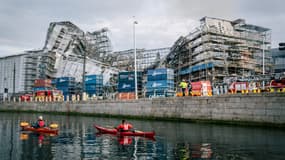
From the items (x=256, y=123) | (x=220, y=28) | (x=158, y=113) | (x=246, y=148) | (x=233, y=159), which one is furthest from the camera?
(x=220, y=28)

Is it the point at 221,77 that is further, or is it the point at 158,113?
the point at 221,77

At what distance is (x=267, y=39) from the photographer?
7675 centimetres

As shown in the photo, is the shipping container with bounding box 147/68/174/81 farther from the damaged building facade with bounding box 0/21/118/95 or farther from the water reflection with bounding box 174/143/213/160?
the damaged building facade with bounding box 0/21/118/95

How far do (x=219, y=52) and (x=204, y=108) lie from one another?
28.7 metres

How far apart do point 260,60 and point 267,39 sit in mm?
9000

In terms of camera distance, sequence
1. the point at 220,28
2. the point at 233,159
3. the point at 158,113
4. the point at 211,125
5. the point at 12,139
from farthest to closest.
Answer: the point at 220,28, the point at 158,113, the point at 211,125, the point at 12,139, the point at 233,159

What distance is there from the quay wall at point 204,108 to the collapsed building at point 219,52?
18100 mm

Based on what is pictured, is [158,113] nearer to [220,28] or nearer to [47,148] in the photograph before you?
[47,148]

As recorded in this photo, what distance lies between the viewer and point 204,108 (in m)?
37.5

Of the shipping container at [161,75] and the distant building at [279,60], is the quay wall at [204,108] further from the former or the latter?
the distant building at [279,60]

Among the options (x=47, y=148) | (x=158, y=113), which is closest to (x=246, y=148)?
(x=47, y=148)

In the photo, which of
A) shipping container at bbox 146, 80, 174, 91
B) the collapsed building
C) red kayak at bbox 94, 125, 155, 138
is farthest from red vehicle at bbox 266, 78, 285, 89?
the collapsed building

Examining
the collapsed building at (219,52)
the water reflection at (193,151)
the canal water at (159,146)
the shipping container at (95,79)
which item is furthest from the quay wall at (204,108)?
the collapsed building at (219,52)

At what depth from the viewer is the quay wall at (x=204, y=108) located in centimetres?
3116
